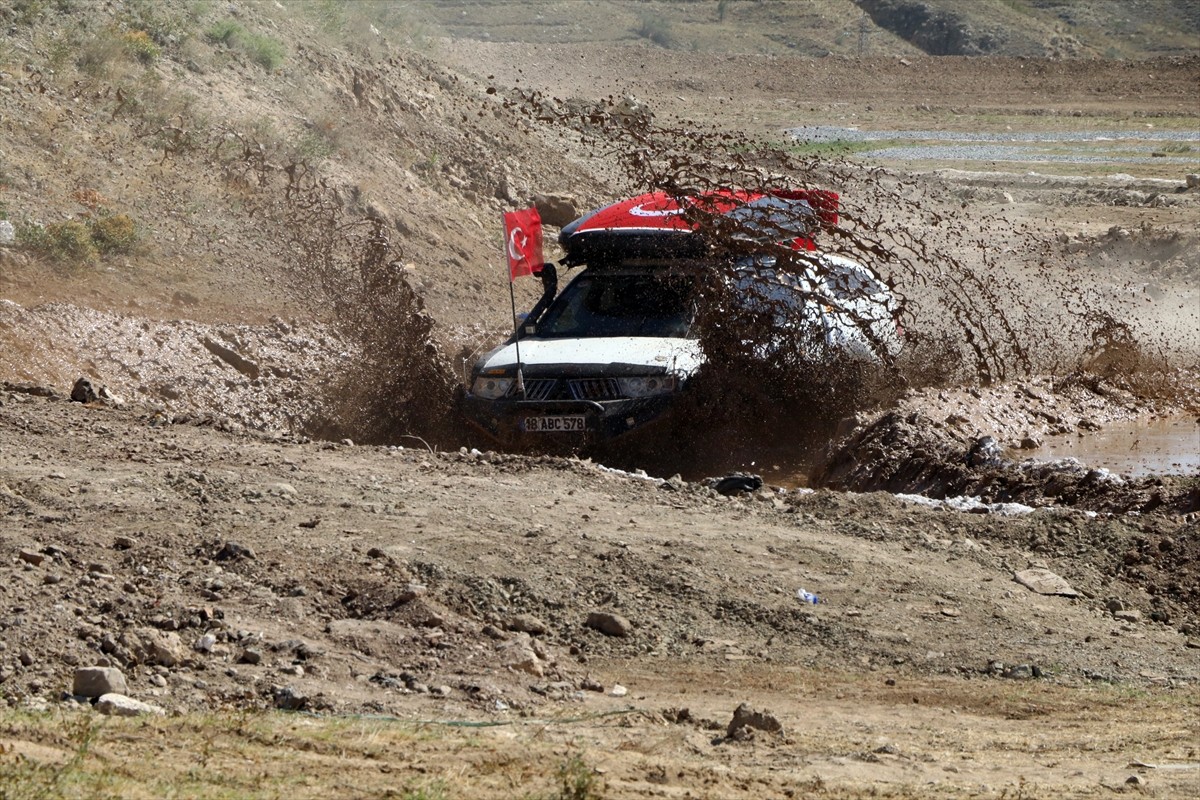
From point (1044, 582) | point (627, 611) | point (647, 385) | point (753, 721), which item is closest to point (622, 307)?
point (647, 385)

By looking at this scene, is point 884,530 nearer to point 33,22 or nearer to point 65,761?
point 65,761

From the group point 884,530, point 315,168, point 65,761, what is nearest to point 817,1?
point 315,168

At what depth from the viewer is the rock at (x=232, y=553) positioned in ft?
21.4

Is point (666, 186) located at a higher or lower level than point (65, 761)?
higher

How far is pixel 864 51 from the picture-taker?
50344 millimetres

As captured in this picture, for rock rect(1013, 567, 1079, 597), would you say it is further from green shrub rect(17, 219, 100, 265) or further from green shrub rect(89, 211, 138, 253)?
green shrub rect(89, 211, 138, 253)

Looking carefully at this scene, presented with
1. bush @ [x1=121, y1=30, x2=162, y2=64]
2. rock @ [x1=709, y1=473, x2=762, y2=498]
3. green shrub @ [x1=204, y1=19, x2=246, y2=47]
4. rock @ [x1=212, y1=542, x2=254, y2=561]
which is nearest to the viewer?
rock @ [x1=212, y1=542, x2=254, y2=561]

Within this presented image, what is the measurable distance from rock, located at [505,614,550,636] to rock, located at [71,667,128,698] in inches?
65.6

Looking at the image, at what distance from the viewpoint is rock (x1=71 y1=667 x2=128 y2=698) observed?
16.6 feet

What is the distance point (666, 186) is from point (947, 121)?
2670 centimetres

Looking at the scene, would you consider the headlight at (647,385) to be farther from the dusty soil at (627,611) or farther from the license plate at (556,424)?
the dusty soil at (627,611)

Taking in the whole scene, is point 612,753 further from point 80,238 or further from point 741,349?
point 80,238

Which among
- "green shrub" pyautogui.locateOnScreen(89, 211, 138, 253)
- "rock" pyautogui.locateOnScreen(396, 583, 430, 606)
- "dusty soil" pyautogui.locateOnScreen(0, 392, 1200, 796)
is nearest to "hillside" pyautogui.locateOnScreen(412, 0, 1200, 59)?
"green shrub" pyautogui.locateOnScreen(89, 211, 138, 253)

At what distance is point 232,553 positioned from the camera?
6523mm
